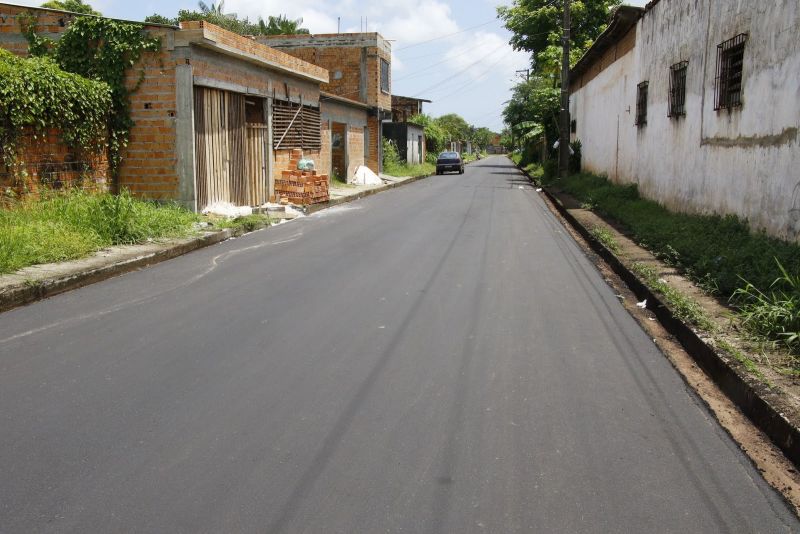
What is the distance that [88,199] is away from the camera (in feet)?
39.8

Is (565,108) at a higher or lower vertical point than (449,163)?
higher

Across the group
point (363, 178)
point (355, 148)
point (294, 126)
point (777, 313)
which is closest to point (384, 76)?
point (355, 148)

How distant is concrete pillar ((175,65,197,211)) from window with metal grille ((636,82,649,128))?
10362mm

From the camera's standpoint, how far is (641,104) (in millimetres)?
17781

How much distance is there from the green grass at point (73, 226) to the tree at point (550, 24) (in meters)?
36.0

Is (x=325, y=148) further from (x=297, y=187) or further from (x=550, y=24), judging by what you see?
(x=550, y=24)

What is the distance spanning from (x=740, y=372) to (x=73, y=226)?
9.07 metres

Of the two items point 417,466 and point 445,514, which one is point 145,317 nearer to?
point 417,466

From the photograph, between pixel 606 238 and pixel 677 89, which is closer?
pixel 606 238

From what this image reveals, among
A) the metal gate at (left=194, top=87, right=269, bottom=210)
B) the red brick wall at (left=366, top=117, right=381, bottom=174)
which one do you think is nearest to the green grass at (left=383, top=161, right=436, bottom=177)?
the red brick wall at (left=366, top=117, right=381, bottom=174)

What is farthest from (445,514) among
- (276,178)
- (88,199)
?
(276,178)

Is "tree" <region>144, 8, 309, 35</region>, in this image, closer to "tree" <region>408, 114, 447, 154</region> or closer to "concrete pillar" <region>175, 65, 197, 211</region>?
"tree" <region>408, 114, 447, 154</region>

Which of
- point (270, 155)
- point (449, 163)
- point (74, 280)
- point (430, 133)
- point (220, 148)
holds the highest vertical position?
point (430, 133)

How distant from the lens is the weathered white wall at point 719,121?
848cm
